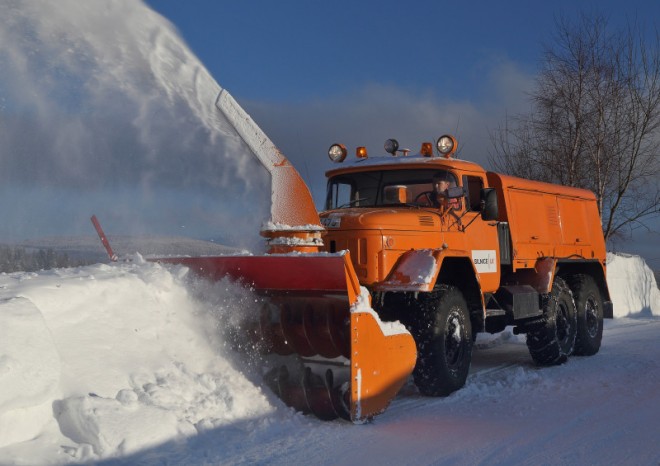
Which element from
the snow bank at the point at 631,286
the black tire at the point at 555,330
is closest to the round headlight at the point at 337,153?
the black tire at the point at 555,330

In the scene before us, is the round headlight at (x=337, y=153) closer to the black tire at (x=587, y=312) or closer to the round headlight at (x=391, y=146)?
the round headlight at (x=391, y=146)

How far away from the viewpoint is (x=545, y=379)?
24.8ft

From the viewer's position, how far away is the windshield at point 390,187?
23.9 feet

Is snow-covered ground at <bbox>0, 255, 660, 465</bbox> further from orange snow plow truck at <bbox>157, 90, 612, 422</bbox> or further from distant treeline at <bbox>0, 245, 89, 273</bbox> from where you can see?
distant treeline at <bbox>0, 245, 89, 273</bbox>

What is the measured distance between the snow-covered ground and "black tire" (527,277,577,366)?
73.3 inches

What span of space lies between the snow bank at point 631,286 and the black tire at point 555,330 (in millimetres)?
9171

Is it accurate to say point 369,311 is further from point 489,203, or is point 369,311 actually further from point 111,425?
point 489,203

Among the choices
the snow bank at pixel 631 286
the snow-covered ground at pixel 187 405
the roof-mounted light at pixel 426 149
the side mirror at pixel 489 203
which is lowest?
the snow-covered ground at pixel 187 405

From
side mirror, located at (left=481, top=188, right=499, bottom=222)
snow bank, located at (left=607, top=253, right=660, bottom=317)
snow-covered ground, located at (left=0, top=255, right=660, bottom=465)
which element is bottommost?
snow-covered ground, located at (left=0, top=255, right=660, bottom=465)

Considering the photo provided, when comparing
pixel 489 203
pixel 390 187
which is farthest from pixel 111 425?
pixel 489 203

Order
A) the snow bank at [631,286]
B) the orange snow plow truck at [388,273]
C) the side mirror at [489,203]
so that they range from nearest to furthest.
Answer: the orange snow plow truck at [388,273] → the side mirror at [489,203] → the snow bank at [631,286]

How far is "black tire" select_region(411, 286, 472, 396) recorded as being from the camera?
6.35m

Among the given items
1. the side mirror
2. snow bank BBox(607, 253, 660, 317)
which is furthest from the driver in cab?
snow bank BBox(607, 253, 660, 317)

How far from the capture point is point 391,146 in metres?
7.90
